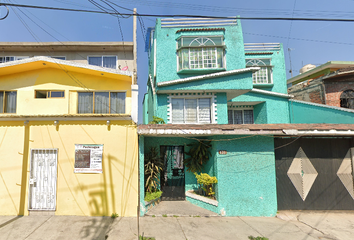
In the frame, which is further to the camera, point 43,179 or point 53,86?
point 53,86

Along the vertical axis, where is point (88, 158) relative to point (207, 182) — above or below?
above

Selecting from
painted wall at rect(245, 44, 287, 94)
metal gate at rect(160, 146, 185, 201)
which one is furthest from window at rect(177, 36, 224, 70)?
metal gate at rect(160, 146, 185, 201)

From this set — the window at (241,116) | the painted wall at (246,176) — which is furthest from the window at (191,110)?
the window at (241,116)

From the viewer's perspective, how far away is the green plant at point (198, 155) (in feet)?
26.0

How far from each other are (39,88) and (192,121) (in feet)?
22.4

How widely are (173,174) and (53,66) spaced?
6775 mm

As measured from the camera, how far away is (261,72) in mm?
12539

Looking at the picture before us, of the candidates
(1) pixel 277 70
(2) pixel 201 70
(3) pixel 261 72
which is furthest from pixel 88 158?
(1) pixel 277 70

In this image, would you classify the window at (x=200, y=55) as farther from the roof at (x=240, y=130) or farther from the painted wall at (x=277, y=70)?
the roof at (x=240, y=130)

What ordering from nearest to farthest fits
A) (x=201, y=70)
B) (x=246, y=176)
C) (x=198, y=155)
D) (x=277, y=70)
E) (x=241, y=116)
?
(x=246, y=176)
(x=198, y=155)
(x=201, y=70)
(x=277, y=70)
(x=241, y=116)

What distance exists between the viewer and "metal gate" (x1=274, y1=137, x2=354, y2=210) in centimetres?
757

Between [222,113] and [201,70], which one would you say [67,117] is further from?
[222,113]

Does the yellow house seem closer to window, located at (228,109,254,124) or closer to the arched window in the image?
window, located at (228,109,254,124)

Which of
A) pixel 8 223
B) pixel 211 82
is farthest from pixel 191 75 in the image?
pixel 8 223
